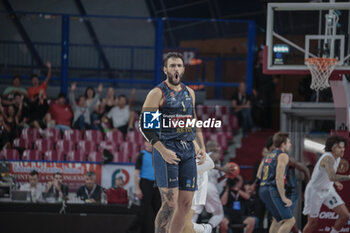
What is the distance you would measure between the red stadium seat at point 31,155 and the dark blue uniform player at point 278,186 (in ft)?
14.4

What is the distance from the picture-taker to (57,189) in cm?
999

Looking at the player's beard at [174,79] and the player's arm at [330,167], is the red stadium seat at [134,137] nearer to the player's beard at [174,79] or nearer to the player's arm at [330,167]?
the player's arm at [330,167]

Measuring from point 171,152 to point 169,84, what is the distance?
66 centimetres

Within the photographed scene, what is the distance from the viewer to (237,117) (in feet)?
40.5

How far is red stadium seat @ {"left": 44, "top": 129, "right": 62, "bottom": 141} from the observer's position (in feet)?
37.9

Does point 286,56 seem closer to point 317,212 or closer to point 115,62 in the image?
point 317,212

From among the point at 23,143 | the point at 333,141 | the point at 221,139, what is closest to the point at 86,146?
the point at 23,143

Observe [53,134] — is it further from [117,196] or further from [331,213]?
[331,213]

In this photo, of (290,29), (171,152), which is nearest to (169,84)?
(171,152)

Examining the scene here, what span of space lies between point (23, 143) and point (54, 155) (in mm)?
580

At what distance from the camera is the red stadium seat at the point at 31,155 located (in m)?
10.8

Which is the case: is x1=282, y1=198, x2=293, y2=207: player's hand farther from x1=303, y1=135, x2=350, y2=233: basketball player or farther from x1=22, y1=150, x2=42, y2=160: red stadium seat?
x1=22, y1=150, x2=42, y2=160: red stadium seat

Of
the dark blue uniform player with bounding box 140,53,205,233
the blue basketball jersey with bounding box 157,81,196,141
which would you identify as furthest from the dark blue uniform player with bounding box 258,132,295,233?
the blue basketball jersey with bounding box 157,81,196,141

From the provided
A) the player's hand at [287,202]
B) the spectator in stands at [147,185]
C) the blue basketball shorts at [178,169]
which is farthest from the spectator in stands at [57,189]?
the blue basketball shorts at [178,169]
